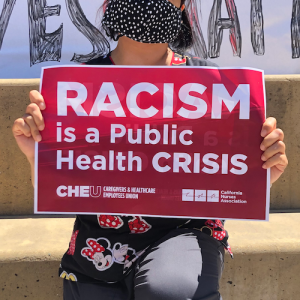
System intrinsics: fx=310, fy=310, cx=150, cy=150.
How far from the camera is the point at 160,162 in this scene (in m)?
1.01

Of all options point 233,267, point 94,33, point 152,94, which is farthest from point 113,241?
point 94,33

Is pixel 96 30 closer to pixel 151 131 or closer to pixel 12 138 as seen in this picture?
pixel 12 138

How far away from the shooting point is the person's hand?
96 centimetres

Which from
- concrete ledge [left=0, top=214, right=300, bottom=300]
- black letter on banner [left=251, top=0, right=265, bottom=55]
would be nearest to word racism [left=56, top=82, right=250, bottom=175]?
concrete ledge [left=0, top=214, right=300, bottom=300]

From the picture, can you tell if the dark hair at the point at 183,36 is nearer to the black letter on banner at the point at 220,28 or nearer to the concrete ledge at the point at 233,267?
the concrete ledge at the point at 233,267

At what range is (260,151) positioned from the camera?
0.99m

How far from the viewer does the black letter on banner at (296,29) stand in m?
2.67

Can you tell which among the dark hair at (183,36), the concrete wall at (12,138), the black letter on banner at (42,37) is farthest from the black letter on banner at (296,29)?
the black letter on banner at (42,37)

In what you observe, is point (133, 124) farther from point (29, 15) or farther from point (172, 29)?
point (29, 15)

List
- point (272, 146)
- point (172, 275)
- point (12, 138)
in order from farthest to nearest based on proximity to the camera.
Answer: point (12, 138), point (272, 146), point (172, 275)

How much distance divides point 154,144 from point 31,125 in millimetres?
400

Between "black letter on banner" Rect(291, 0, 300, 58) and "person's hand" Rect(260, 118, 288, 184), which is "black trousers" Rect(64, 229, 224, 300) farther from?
"black letter on banner" Rect(291, 0, 300, 58)

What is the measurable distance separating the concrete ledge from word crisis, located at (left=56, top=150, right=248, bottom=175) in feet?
2.14

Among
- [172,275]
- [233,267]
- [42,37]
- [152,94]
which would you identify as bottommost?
[233,267]
